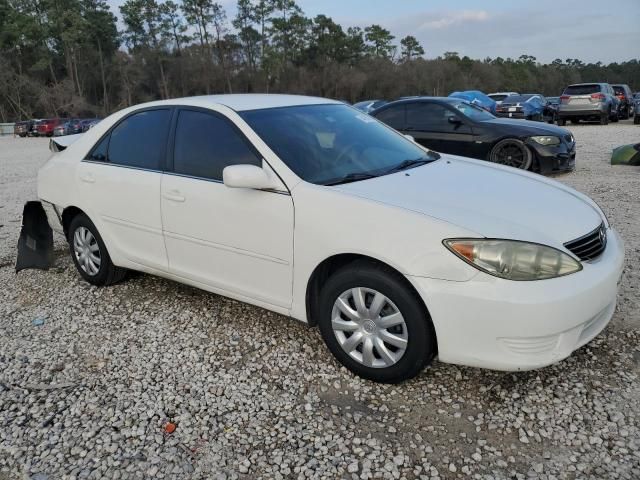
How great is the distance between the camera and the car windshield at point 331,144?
3131 mm

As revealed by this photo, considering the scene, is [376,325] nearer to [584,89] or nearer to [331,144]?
[331,144]

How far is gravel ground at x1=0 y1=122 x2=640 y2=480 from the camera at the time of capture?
7.61 feet

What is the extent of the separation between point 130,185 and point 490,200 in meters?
2.54

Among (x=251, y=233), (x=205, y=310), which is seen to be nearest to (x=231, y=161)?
(x=251, y=233)

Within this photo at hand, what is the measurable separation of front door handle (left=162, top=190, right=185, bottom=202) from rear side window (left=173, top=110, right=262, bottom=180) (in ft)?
0.48

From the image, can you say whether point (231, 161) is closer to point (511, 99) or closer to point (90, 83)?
point (511, 99)

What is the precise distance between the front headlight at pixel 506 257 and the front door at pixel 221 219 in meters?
0.99

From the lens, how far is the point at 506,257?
244 cm

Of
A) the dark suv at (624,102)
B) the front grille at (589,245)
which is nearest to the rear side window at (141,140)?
the front grille at (589,245)

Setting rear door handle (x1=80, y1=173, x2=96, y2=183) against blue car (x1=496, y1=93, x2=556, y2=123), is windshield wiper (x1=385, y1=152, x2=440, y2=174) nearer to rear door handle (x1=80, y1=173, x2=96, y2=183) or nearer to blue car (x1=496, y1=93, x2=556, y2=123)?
rear door handle (x1=80, y1=173, x2=96, y2=183)

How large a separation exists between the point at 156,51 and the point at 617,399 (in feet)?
217

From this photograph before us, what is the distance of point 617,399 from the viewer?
105 inches

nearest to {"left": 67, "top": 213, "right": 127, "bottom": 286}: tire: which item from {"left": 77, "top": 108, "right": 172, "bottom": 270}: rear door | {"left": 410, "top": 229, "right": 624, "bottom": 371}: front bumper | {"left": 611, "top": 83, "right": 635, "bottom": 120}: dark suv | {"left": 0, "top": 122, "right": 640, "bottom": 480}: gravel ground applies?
{"left": 77, "top": 108, "right": 172, "bottom": 270}: rear door

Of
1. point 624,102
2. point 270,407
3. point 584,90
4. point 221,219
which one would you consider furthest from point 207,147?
point 624,102
